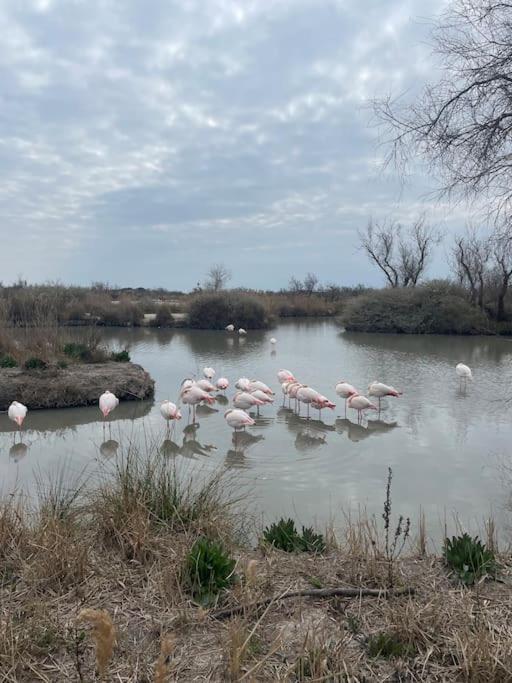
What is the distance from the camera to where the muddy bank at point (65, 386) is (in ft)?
30.1

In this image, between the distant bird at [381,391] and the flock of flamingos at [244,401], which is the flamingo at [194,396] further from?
the distant bird at [381,391]

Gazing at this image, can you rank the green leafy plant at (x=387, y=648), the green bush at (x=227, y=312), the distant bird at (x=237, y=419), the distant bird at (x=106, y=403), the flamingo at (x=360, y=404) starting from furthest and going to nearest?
1. the green bush at (x=227, y=312)
2. the flamingo at (x=360, y=404)
3. the distant bird at (x=106, y=403)
4. the distant bird at (x=237, y=419)
5. the green leafy plant at (x=387, y=648)

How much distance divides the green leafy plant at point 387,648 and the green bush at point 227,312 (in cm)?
2618

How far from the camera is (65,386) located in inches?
371

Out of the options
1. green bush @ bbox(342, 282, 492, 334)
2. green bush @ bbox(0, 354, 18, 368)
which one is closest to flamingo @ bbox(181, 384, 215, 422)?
green bush @ bbox(0, 354, 18, 368)

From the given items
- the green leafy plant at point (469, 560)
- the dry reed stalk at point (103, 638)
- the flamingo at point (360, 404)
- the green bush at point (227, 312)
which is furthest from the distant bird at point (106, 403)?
the green bush at point (227, 312)

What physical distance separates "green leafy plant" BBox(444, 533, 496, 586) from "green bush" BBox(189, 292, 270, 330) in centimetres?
2538

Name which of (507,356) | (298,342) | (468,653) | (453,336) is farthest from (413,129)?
(453,336)

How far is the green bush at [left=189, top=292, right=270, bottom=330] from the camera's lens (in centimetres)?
2833

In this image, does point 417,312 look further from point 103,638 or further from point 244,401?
point 103,638

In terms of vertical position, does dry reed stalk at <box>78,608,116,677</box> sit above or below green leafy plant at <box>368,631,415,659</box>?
above

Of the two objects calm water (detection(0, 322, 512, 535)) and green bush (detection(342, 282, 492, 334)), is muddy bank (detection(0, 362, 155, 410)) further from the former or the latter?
green bush (detection(342, 282, 492, 334))

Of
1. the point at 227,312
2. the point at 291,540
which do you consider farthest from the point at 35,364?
the point at 227,312

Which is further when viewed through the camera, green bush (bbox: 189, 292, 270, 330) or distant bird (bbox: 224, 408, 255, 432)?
green bush (bbox: 189, 292, 270, 330)
